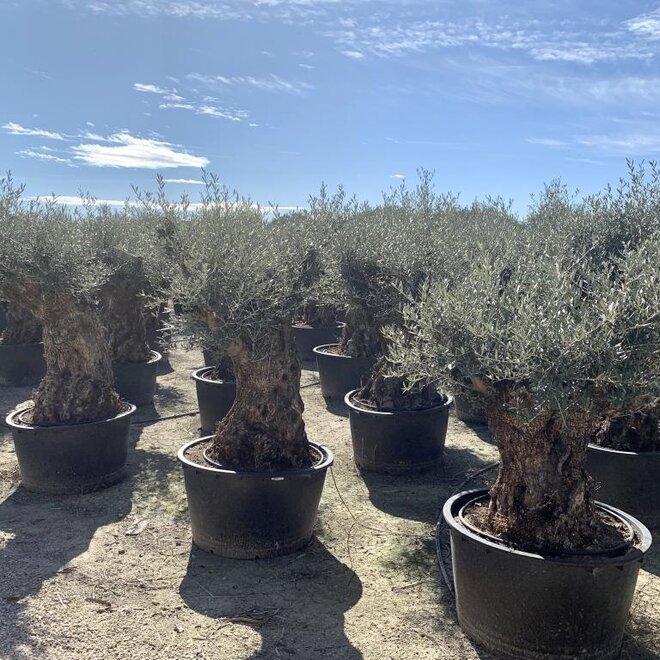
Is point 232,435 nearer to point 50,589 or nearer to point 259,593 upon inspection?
point 259,593

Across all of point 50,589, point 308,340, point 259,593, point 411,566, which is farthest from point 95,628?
point 308,340

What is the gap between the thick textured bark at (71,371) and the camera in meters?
6.40

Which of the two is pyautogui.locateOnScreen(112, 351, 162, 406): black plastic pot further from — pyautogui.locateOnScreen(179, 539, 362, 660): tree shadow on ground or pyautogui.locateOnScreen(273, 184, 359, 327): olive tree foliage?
pyautogui.locateOnScreen(179, 539, 362, 660): tree shadow on ground

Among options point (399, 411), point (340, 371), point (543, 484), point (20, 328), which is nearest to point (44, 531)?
point (399, 411)

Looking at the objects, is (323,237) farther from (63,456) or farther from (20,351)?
(20,351)

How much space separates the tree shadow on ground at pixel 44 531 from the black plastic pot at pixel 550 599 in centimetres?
260

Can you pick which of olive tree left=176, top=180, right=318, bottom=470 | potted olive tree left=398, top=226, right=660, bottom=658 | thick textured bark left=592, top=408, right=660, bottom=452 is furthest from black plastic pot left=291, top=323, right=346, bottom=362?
potted olive tree left=398, top=226, right=660, bottom=658

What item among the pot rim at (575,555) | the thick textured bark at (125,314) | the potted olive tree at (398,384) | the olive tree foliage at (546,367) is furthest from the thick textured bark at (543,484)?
the thick textured bark at (125,314)

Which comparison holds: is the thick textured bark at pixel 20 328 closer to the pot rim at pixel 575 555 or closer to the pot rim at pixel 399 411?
the pot rim at pixel 399 411

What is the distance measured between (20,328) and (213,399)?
4.83 m

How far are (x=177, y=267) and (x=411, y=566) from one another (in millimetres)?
3083

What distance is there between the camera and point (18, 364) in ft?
35.1

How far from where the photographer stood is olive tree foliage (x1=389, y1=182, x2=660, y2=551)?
10.5ft

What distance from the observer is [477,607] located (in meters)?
3.73
